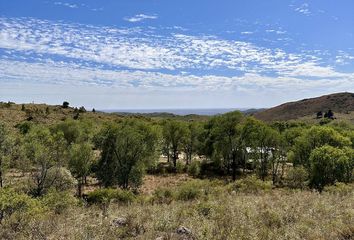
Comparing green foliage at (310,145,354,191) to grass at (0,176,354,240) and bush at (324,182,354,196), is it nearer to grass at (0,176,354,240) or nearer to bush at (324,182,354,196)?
bush at (324,182,354,196)

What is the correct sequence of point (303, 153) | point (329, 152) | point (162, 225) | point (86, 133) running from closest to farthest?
point (162, 225), point (329, 152), point (303, 153), point (86, 133)

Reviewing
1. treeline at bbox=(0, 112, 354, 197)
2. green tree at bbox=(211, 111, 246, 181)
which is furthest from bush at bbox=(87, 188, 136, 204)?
green tree at bbox=(211, 111, 246, 181)

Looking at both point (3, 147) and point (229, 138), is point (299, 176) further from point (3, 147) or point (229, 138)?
point (3, 147)

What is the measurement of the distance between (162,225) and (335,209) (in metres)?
5.40

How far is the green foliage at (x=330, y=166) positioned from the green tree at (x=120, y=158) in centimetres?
2020

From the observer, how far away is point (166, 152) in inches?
2726

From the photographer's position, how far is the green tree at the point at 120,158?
41.9 metres

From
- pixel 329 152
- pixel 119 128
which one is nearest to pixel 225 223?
pixel 329 152

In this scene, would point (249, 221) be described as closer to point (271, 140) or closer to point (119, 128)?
point (119, 128)

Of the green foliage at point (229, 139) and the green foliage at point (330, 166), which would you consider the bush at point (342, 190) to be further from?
the green foliage at point (229, 139)

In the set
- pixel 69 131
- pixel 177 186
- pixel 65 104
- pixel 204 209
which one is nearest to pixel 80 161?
pixel 177 186

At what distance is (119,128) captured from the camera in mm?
43094

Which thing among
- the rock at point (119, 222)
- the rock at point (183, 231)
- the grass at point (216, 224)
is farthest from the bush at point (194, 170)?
the rock at point (183, 231)

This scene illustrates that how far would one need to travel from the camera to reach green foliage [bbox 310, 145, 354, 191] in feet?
114
